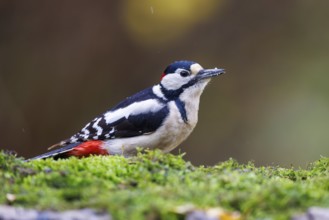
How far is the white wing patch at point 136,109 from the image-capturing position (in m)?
5.07

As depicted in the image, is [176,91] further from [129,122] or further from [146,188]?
[146,188]

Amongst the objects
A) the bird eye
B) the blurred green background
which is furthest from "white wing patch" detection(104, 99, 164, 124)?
the blurred green background

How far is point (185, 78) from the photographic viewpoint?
5.28 meters

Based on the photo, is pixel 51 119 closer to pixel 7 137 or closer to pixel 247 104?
pixel 7 137

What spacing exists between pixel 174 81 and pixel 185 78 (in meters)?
0.08

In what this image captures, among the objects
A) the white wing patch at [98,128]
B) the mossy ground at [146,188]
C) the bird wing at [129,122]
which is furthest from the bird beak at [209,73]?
the mossy ground at [146,188]

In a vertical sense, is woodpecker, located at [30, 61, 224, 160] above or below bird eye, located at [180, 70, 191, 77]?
below

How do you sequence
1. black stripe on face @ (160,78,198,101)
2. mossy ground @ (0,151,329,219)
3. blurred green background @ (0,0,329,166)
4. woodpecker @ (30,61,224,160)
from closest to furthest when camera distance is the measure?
mossy ground @ (0,151,329,219), woodpecker @ (30,61,224,160), black stripe on face @ (160,78,198,101), blurred green background @ (0,0,329,166)

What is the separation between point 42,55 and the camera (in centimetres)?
916

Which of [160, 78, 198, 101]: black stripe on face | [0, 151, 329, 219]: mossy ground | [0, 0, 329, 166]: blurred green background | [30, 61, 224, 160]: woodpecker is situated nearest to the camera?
[0, 151, 329, 219]: mossy ground

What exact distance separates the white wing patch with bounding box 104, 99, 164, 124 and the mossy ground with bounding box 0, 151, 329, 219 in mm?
1551

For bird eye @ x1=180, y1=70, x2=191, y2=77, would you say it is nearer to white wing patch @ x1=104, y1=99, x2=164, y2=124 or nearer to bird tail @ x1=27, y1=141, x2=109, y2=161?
white wing patch @ x1=104, y1=99, x2=164, y2=124

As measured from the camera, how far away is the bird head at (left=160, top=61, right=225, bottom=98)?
206 inches

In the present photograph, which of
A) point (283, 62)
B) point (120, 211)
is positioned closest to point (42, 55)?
point (283, 62)
